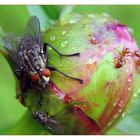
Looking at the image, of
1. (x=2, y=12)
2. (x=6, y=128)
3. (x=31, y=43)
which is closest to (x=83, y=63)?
(x=31, y=43)

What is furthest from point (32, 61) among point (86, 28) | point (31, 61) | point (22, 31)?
point (22, 31)

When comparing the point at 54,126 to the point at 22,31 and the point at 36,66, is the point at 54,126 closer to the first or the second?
the point at 36,66

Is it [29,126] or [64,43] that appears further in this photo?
[29,126]

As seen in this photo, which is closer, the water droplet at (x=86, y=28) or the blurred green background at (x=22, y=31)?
the water droplet at (x=86, y=28)

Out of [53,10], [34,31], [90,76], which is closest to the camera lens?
[90,76]

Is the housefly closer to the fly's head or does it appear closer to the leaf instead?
the fly's head

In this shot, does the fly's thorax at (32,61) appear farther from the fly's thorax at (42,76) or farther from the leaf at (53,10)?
the leaf at (53,10)

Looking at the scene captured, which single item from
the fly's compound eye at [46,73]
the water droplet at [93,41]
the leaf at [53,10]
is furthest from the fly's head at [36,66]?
the leaf at [53,10]

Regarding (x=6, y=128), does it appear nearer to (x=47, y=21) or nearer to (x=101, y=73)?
(x=47, y=21)
